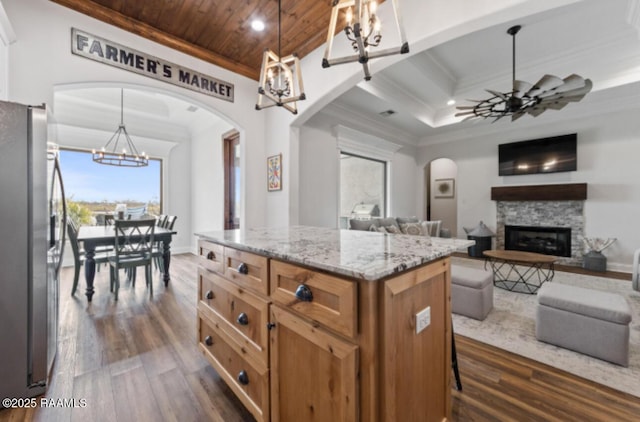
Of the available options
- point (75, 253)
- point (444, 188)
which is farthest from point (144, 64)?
point (444, 188)

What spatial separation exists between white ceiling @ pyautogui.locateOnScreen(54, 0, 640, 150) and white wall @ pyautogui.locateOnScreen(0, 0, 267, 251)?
1219 millimetres

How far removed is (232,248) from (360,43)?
135cm

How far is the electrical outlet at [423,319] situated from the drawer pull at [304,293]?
447 mm

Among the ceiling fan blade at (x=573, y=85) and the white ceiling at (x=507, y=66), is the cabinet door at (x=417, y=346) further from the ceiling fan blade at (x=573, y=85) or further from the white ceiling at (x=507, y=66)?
the white ceiling at (x=507, y=66)

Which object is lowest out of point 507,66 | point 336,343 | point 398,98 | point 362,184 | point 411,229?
point 336,343

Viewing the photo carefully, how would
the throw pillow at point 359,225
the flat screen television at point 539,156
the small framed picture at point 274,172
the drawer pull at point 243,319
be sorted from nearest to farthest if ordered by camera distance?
1. the drawer pull at point 243,319
2. the small framed picture at point 274,172
3. the throw pillow at point 359,225
4. the flat screen television at point 539,156

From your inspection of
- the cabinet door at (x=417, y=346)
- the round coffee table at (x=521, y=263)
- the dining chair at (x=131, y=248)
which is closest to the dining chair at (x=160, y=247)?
the dining chair at (x=131, y=248)

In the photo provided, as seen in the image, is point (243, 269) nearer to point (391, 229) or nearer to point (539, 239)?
point (391, 229)

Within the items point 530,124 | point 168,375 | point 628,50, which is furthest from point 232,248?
point 530,124

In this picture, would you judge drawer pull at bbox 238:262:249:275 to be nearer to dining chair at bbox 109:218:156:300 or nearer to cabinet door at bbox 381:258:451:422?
cabinet door at bbox 381:258:451:422

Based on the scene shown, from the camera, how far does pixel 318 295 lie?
3.32ft

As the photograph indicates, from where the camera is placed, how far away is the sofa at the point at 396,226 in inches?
169

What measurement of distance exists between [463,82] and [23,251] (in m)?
6.08

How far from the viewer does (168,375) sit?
1826mm
